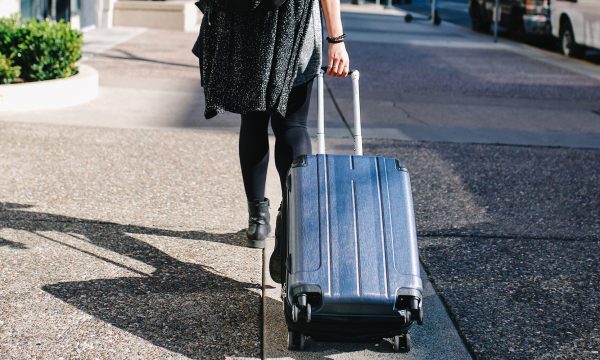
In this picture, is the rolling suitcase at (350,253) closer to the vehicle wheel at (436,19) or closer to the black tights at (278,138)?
the black tights at (278,138)

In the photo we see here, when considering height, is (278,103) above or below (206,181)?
above

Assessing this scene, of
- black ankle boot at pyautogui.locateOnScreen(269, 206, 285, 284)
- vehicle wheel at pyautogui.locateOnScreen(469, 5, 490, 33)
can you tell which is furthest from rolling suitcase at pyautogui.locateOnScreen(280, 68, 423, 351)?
vehicle wheel at pyautogui.locateOnScreen(469, 5, 490, 33)

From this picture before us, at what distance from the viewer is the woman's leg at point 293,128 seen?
3818mm

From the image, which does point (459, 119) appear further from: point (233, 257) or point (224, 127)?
point (233, 257)

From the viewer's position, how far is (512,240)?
4688 mm

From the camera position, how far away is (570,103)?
998 centimetres

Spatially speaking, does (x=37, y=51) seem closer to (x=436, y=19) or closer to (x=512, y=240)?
(x=512, y=240)

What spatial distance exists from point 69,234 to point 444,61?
1055cm

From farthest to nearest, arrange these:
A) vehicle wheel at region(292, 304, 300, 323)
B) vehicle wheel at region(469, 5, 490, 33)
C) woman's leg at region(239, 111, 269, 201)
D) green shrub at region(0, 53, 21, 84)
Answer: vehicle wheel at region(469, 5, 490, 33)
green shrub at region(0, 53, 21, 84)
woman's leg at region(239, 111, 269, 201)
vehicle wheel at region(292, 304, 300, 323)

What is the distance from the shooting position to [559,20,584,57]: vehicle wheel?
1523cm

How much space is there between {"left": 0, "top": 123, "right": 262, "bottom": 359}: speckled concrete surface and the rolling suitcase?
0.37m

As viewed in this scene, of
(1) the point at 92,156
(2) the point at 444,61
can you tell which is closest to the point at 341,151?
(1) the point at 92,156

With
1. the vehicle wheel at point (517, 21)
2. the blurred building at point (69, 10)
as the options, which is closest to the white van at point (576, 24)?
the vehicle wheel at point (517, 21)

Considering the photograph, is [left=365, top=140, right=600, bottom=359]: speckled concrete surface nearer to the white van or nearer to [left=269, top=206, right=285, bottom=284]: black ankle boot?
[left=269, top=206, right=285, bottom=284]: black ankle boot
